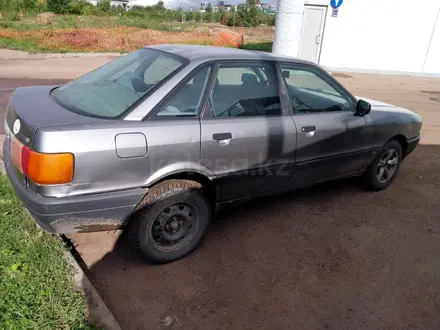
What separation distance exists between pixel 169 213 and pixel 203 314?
0.82 metres

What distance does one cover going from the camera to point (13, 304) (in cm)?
225

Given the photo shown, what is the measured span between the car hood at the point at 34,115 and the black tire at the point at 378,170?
3352mm

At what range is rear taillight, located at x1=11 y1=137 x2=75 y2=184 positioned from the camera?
230 cm

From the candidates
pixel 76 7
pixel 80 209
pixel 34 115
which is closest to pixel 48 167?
pixel 80 209

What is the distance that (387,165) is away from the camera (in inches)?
180

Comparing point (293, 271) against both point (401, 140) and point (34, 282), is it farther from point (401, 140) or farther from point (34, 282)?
point (401, 140)

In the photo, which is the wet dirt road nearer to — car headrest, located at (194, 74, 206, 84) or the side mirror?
the side mirror

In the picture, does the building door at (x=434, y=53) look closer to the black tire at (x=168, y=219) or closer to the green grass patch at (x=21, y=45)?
the black tire at (x=168, y=219)

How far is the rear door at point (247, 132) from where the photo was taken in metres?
2.95

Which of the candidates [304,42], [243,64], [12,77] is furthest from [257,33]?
[243,64]

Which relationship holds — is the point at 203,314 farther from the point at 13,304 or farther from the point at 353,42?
the point at 353,42

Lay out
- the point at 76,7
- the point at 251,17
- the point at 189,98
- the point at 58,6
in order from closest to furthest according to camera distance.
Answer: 1. the point at 189,98
2. the point at 58,6
3. the point at 76,7
4. the point at 251,17

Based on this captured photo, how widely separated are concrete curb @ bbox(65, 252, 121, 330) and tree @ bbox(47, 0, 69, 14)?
46766 mm

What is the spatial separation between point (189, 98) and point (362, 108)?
2.03 m
